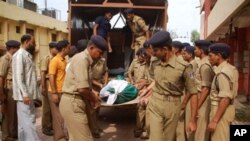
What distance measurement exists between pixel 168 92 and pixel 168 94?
2 centimetres

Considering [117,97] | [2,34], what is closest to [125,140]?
[117,97]

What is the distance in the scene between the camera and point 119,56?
9.05m

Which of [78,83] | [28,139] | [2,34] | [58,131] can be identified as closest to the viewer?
[78,83]

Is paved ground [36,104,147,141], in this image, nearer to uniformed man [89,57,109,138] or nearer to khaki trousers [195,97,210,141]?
uniformed man [89,57,109,138]

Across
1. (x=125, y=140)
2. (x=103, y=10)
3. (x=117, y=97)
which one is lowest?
(x=125, y=140)

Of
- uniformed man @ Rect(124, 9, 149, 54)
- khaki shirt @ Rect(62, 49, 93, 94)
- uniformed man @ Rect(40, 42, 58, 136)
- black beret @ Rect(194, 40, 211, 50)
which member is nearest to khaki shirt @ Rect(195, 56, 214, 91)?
black beret @ Rect(194, 40, 211, 50)

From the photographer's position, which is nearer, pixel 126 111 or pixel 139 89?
pixel 139 89

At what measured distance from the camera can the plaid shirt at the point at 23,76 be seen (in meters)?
4.59

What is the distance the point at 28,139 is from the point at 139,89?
2.21 meters

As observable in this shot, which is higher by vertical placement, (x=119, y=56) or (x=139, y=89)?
(x=119, y=56)

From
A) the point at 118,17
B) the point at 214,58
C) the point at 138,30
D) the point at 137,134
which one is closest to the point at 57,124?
the point at 137,134

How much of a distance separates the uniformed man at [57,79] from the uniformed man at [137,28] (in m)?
2.98

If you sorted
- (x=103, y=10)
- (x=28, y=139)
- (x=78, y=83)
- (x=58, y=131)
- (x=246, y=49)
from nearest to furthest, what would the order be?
(x=78, y=83) < (x=28, y=139) < (x=58, y=131) < (x=103, y=10) < (x=246, y=49)

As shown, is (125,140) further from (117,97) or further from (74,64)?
(74,64)
